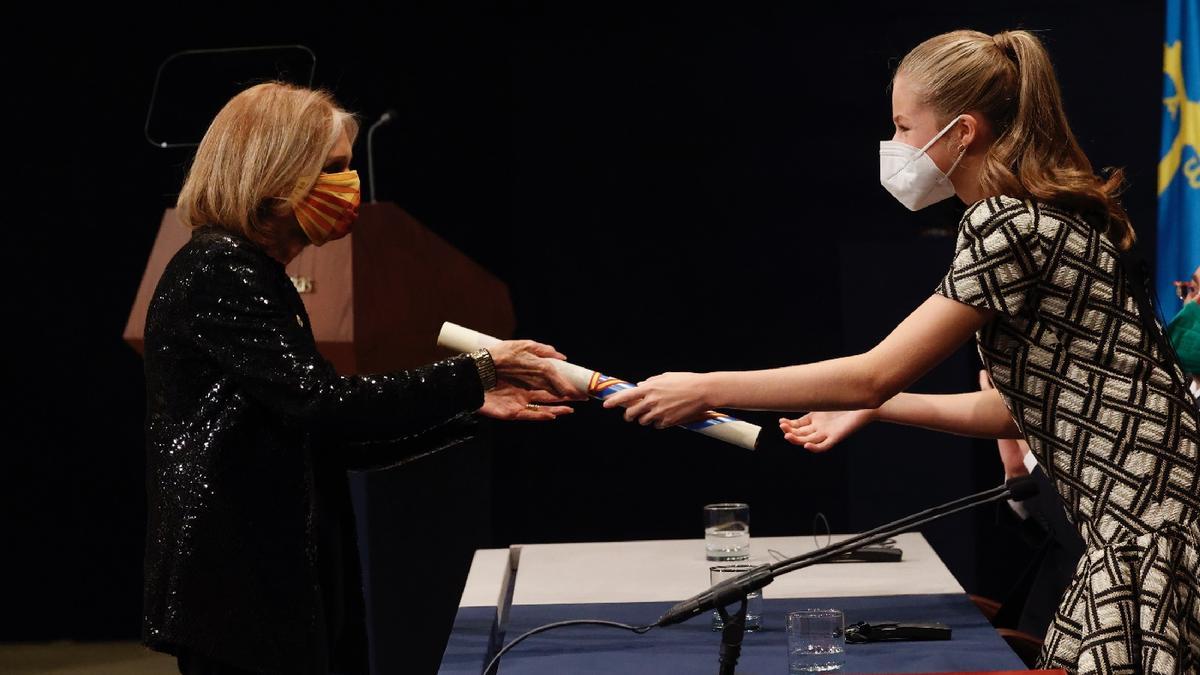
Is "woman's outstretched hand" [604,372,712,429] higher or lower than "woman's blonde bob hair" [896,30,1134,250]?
lower

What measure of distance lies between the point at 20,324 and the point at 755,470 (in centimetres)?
274

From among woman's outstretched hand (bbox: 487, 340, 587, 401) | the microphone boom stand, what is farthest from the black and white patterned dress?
woman's outstretched hand (bbox: 487, 340, 587, 401)

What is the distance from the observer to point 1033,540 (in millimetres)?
3594

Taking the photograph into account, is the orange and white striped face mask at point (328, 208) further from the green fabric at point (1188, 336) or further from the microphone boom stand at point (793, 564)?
the green fabric at point (1188, 336)

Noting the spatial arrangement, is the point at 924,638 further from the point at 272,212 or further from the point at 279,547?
the point at 272,212

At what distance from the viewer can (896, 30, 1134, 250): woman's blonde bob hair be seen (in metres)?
1.86

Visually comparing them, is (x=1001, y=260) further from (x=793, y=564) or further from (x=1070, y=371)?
(x=793, y=564)

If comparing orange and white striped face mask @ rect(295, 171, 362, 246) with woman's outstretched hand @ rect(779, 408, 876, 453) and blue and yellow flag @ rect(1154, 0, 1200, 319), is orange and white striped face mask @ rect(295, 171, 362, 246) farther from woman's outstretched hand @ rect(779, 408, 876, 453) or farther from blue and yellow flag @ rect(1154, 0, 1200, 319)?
blue and yellow flag @ rect(1154, 0, 1200, 319)

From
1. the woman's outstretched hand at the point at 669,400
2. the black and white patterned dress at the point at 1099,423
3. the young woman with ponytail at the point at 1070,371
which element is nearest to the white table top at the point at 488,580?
the woman's outstretched hand at the point at 669,400

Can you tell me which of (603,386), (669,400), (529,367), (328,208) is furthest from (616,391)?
(328,208)

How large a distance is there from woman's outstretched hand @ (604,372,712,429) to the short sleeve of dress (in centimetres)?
39

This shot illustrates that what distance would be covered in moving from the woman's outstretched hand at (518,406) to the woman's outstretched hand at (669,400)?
1.93 feet

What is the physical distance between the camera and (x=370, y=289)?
356cm

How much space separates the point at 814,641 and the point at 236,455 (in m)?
0.89
